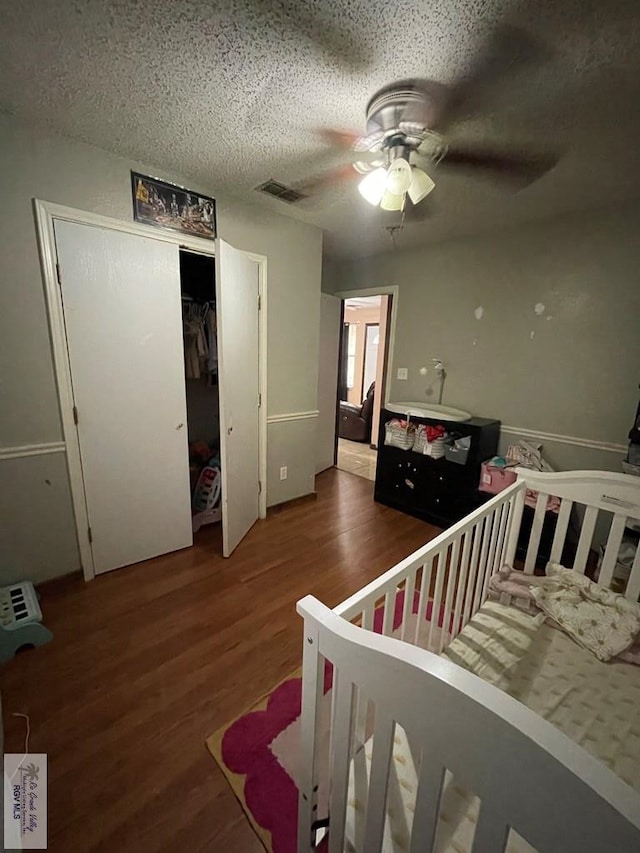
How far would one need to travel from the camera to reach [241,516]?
2.49 metres

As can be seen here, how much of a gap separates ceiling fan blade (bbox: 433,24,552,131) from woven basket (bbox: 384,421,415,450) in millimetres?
2023

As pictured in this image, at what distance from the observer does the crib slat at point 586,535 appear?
146 cm

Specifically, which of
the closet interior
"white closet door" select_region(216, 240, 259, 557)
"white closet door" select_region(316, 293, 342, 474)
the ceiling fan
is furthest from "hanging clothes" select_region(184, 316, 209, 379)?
the ceiling fan

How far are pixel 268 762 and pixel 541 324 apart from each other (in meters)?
2.98

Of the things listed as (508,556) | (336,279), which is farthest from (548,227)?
(508,556)

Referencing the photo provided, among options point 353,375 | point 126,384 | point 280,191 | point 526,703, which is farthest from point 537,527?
point 353,375

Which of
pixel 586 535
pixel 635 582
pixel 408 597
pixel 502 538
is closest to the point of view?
pixel 408 597

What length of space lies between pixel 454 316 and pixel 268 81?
7.30 feet

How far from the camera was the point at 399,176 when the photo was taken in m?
1.39

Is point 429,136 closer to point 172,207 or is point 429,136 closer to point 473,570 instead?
point 172,207

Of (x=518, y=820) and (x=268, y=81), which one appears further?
(x=268, y=81)

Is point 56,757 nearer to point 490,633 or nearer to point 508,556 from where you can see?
point 490,633

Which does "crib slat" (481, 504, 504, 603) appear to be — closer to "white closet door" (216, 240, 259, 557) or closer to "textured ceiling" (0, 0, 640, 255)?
"white closet door" (216, 240, 259, 557)

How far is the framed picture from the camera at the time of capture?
1.92 meters
